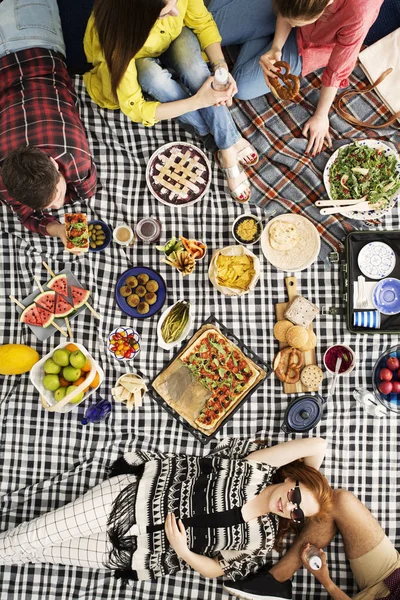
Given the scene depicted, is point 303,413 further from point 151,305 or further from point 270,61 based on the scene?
point 270,61

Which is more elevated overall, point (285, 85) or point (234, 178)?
point (285, 85)

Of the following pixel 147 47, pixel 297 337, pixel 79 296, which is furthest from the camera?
pixel 79 296

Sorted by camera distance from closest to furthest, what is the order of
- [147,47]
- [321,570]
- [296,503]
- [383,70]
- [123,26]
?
[123,26]
[296,503]
[147,47]
[321,570]
[383,70]

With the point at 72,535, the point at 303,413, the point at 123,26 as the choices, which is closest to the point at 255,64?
the point at 123,26

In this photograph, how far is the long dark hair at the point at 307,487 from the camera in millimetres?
3072

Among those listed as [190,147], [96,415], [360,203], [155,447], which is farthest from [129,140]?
[155,447]

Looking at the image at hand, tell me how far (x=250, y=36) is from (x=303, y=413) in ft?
8.17

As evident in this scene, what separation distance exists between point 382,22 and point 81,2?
2.15 meters

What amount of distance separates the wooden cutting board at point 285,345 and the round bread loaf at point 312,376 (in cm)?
3

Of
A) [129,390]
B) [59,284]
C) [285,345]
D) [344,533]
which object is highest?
[59,284]

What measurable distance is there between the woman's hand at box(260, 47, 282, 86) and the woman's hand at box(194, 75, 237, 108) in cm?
27

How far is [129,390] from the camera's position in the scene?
Answer: 10.9 feet

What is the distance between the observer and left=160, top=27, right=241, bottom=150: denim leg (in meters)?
3.20

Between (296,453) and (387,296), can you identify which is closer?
(296,453)
